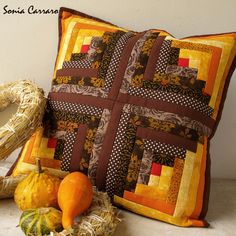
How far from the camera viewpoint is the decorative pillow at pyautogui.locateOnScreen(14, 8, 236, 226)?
32.4 inches

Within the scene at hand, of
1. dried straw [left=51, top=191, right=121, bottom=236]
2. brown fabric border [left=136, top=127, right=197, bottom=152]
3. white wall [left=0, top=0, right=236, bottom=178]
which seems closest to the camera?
dried straw [left=51, top=191, right=121, bottom=236]

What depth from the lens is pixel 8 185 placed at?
0.89 meters

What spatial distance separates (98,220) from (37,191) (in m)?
0.15

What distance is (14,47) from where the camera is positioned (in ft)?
3.79

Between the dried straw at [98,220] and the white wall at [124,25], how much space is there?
49cm

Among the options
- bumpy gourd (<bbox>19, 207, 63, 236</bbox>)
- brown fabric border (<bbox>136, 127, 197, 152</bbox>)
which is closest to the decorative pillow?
brown fabric border (<bbox>136, 127, 197, 152</bbox>)

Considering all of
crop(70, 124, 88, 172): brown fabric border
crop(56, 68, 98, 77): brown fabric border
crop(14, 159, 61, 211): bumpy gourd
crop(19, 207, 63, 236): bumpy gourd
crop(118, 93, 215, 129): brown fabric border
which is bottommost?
crop(19, 207, 63, 236): bumpy gourd

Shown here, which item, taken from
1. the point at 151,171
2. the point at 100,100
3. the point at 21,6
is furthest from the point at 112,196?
the point at 21,6

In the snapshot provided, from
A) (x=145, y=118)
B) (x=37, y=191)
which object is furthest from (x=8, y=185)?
(x=145, y=118)

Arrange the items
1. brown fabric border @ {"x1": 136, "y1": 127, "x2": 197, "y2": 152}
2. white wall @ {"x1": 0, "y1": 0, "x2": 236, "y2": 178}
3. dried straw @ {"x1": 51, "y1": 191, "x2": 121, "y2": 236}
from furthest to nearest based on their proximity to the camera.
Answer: white wall @ {"x1": 0, "y1": 0, "x2": 236, "y2": 178} < brown fabric border @ {"x1": 136, "y1": 127, "x2": 197, "y2": 152} < dried straw @ {"x1": 51, "y1": 191, "x2": 121, "y2": 236}

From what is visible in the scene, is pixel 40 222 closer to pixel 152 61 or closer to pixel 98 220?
pixel 98 220

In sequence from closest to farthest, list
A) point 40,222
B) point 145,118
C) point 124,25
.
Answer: point 40,222, point 145,118, point 124,25

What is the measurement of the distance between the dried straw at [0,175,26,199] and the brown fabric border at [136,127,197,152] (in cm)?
33

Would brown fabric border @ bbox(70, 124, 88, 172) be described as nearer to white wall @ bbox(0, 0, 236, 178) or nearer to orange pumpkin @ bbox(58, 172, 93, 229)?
orange pumpkin @ bbox(58, 172, 93, 229)
